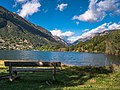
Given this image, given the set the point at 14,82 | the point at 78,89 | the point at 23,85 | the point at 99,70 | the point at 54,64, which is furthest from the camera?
the point at 99,70

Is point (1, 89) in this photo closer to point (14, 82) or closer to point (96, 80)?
point (14, 82)

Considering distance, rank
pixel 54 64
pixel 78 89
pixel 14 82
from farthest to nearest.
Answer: pixel 54 64, pixel 14 82, pixel 78 89

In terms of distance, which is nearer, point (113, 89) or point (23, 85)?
point (113, 89)

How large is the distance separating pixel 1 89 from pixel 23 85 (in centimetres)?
242

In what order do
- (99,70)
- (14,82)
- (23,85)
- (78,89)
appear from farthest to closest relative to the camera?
(99,70)
(14,82)
(23,85)
(78,89)

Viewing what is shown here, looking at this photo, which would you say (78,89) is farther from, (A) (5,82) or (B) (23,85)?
(A) (5,82)

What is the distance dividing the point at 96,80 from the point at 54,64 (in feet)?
14.9

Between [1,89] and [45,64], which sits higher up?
[45,64]

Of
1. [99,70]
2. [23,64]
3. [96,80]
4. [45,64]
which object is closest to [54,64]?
[45,64]

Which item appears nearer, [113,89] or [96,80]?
[113,89]

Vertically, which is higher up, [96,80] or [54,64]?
[54,64]

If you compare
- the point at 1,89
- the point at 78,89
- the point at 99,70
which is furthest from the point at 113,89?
the point at 99,70

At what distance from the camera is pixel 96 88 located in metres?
20.8

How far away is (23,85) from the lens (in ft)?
72.4
